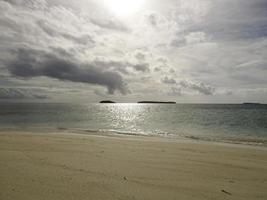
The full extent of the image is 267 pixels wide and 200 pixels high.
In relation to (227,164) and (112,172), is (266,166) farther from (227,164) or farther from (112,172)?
(112,172)

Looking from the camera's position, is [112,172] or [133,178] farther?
[112,172]

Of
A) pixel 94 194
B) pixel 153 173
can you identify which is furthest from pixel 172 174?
pixel 94 194

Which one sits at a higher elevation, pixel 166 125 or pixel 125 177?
pixel 125 177

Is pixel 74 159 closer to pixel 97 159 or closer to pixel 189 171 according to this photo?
pixel 97 159

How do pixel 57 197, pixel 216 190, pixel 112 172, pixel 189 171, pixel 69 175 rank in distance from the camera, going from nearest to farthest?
pixel 57 197
pixel 216 190
pixel 69 175
pixel 112 172
pixel 189 171

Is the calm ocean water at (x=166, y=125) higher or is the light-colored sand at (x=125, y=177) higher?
the light-colored sand at (x=125, y=177)

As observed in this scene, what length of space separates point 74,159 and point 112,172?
2.35m

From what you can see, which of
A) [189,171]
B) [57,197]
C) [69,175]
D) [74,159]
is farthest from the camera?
[74,159]

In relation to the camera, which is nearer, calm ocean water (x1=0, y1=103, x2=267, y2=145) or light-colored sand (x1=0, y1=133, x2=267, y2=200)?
light-colored sand (x1=0, y1=133, x2=267, y2=200)

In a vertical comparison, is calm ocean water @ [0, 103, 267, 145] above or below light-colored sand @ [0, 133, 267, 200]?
below

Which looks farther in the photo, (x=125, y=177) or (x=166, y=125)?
(x=166, y=125)

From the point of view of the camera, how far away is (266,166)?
32.8 ft

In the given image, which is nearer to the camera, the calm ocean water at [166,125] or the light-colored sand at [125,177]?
the light-colored sand at [125,177]

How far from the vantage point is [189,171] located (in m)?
8.47
